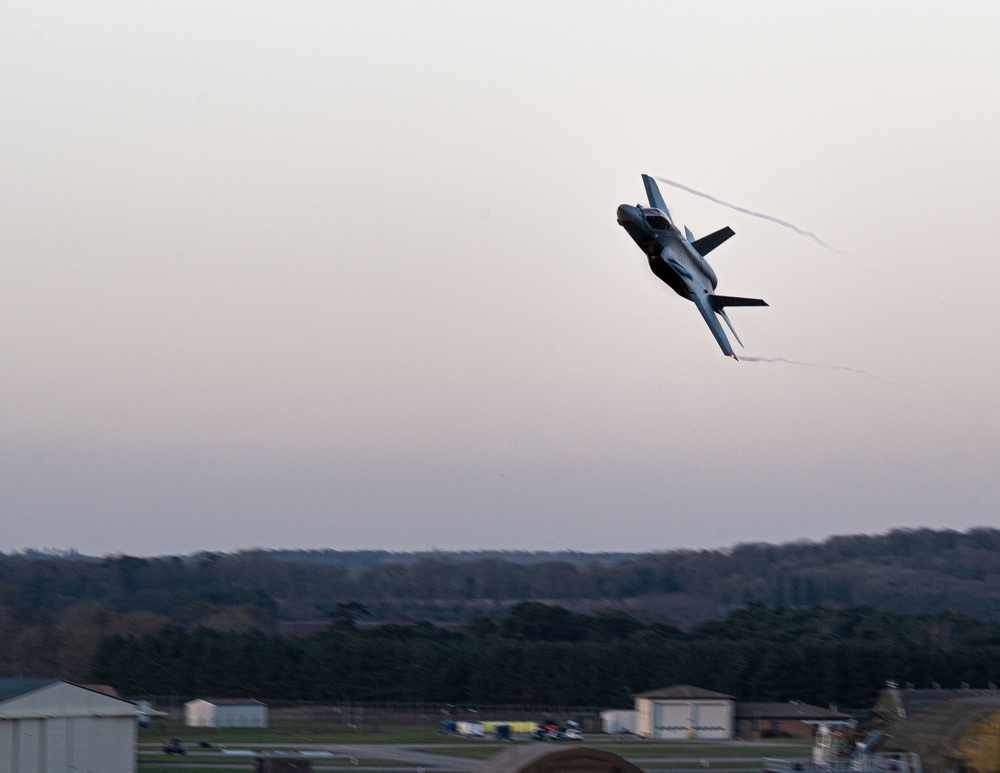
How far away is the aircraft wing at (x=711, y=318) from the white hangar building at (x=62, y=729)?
78.5 feet

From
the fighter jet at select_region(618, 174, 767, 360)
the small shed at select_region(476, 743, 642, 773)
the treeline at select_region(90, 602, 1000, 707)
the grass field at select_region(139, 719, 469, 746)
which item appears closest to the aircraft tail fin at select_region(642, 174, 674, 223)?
the fighter jet at select_region(618, 174, 767, 360)

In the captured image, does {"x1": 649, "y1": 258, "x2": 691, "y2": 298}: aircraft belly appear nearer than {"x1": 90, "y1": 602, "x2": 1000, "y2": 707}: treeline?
Yes

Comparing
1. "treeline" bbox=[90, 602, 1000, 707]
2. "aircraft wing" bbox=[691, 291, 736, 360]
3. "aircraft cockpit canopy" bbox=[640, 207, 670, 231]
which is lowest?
"treeline" bbox=[90, 602, 1000, 707]

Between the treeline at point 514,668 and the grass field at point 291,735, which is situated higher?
the treeline at point 514,668

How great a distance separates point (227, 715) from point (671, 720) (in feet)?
99.4

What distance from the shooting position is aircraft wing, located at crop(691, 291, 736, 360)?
1709 inches

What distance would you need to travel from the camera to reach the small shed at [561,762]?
3725 cm

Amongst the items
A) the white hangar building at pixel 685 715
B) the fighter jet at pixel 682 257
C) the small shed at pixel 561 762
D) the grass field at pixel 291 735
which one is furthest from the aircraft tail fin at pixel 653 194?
the white hangar building at pixel 685 715

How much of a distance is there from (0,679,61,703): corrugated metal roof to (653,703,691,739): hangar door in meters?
52.7

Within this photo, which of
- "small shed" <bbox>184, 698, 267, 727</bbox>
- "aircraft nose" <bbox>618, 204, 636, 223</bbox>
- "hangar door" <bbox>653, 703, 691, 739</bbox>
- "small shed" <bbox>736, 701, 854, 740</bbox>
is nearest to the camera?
"aircraft nose" <bbox>618, 204, 636, 223</bbox>

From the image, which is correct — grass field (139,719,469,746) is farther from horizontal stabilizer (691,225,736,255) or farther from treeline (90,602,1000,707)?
horizontal stabilizer (691,225,736,255)

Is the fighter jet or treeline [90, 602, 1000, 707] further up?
the fighter jet

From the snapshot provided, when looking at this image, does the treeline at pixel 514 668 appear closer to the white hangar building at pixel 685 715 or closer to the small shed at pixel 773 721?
the small shed at pixel 773 721

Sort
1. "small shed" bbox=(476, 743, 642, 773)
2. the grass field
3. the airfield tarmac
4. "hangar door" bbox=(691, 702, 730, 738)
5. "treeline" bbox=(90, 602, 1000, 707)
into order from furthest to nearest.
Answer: "treeline" bbox=(90, 602, 1000, 707) < "hangar door" bbox=(691, 702, 730, 738) < the grass field < the airfield tarmac < "small shed" bbox=(476, 743, 642, 773)
